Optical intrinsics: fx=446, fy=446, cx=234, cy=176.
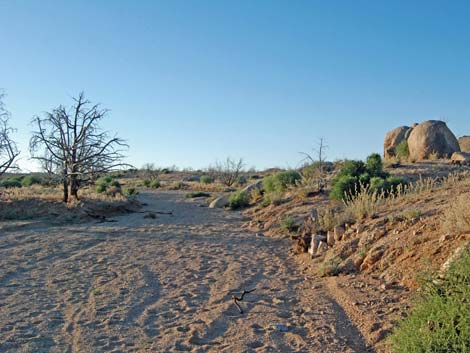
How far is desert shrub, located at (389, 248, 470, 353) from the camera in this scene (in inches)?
145

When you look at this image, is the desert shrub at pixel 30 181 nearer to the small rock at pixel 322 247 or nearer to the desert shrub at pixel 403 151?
the desert shrub at pixel 403 151

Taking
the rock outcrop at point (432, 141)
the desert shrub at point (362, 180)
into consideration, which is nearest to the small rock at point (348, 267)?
the desert shrub at point (362, 180)

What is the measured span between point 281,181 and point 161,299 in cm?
1440

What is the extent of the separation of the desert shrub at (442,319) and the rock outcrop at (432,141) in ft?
64.5

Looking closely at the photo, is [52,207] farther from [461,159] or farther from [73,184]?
[461,159]

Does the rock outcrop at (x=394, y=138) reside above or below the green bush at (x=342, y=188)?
above

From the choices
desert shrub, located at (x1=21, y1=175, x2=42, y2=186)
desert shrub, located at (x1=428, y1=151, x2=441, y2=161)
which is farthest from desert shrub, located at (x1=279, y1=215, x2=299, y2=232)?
desert shrub, located at (x1=21, y1=175, x2=42, y2=186)

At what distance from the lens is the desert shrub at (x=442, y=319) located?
12.1 ft

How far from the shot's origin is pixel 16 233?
13.2m

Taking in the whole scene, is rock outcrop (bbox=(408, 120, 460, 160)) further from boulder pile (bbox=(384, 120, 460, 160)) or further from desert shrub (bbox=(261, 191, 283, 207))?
desert shrub (bbox=(261, 191, 283, 207))

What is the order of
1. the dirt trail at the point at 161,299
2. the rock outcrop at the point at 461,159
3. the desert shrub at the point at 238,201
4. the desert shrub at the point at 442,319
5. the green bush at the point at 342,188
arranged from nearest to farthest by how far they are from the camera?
the desert shrub at the point at 442,319, the dirt trail at the point at 161,299, the green bush at the point at 342,188, the rock outcrop at the point at 461,159, the desert shrub at the point at 238,201

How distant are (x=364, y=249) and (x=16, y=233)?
1028cm

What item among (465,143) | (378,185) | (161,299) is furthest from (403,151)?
(161,299)

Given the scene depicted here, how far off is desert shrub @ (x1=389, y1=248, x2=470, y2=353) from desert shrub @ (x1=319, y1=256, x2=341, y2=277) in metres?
2.99
